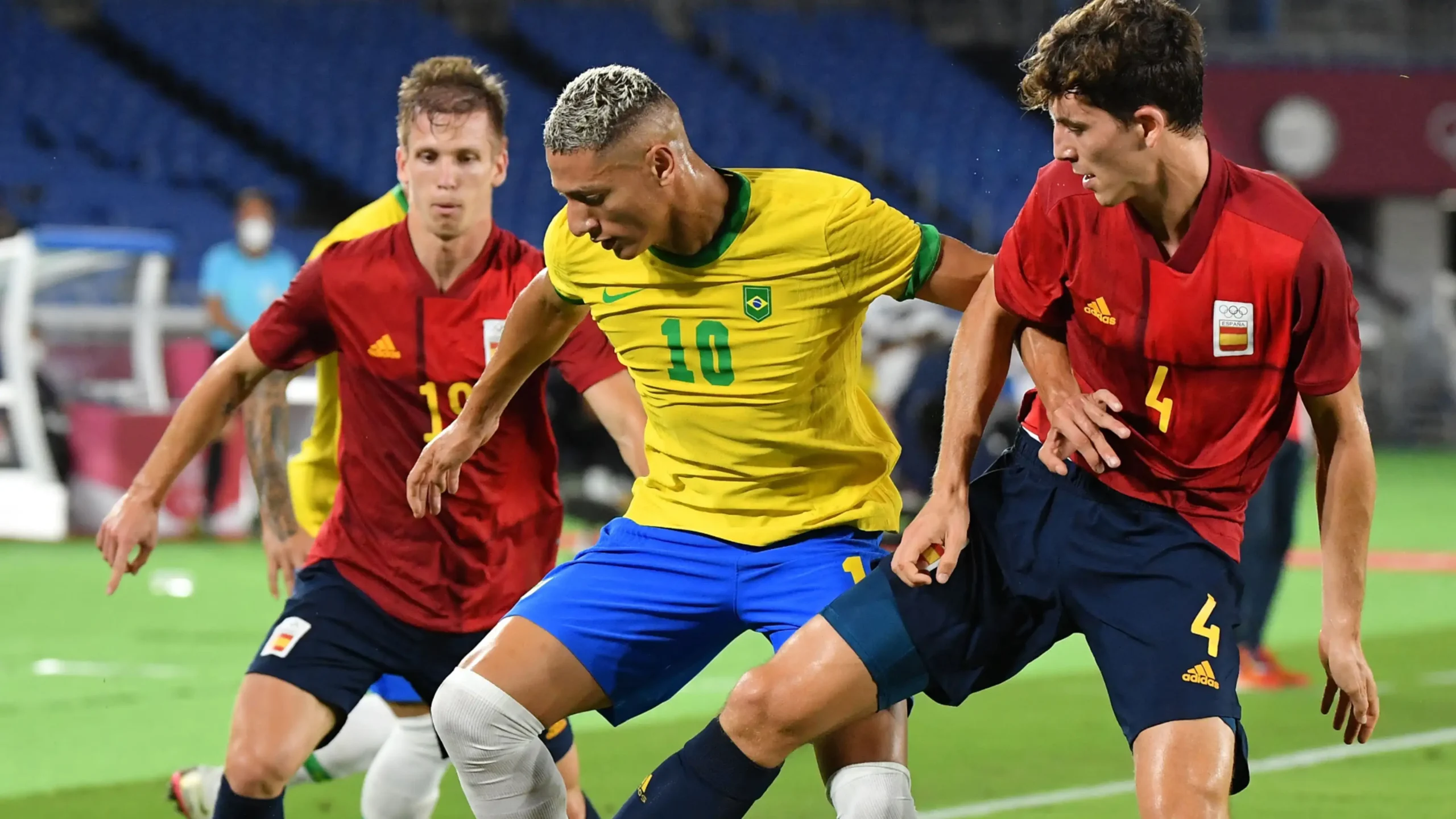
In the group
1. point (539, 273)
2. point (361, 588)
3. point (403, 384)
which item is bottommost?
point (361, 588)

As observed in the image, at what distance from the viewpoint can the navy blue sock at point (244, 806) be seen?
484cm

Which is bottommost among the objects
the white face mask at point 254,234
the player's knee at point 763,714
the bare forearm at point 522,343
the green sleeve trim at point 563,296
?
the white face mask at point 254,234

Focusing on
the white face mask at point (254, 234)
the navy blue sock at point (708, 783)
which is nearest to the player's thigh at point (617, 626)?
the navy blue sock at point (708, 783)

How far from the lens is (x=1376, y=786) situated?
22.7 feet

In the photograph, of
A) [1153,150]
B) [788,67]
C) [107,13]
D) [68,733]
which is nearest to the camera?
[1153,150]

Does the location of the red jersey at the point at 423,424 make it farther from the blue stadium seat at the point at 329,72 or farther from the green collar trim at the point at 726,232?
the blue stadium seat at the point at 329,72

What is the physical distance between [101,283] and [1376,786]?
11.0 meters

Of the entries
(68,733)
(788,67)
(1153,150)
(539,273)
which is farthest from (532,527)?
(788,67)

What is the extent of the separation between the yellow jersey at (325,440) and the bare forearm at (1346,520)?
2.75 m

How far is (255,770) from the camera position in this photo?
15.7ft

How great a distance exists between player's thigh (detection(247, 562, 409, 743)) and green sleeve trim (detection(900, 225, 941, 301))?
1601 millimetres

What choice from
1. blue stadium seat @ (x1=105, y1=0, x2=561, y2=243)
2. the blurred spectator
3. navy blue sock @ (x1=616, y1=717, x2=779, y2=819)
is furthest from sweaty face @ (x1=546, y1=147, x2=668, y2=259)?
blue stadium seat @ (x1=105, y1=0, x2=561, y2=243)

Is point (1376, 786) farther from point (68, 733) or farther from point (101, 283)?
point (101, 283)

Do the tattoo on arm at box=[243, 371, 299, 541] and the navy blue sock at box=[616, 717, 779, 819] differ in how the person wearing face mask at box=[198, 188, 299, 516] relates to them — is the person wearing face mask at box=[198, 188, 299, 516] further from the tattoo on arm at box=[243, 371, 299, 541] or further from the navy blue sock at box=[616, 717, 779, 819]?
the navy blue sock at box=[616, 717, 779, 819]
